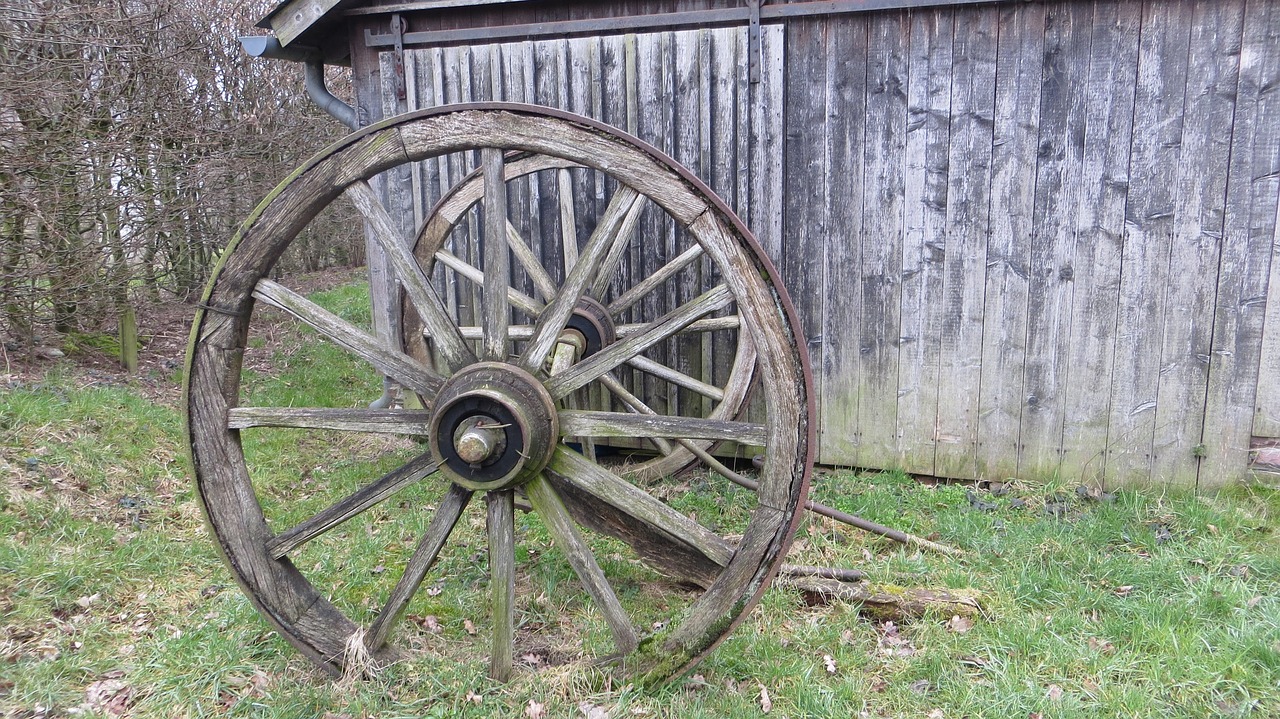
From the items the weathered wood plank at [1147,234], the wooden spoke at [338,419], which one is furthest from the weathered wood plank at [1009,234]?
the wooden spoke at [338,419]

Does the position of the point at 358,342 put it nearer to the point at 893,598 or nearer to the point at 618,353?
the point at 618,353

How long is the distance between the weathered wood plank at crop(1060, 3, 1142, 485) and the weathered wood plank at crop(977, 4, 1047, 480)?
26cm

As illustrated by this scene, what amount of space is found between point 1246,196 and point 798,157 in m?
2.34

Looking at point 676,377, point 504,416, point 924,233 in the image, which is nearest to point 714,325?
point 676,377

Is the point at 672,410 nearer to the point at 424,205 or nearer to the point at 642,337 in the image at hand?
the point at 424,205

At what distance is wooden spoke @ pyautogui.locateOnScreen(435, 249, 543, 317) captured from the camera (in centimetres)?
492

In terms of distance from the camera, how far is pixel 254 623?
11.5 ft

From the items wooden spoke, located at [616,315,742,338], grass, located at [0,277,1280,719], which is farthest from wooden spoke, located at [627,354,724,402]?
grass, located at [0,277,1280,719]

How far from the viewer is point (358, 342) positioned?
10.3 ft

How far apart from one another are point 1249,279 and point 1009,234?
1.20 metres

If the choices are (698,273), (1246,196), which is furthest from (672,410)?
(1246,196)

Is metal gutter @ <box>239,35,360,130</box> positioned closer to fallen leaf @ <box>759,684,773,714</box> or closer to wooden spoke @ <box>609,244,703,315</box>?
wooden spoke @ <box>609,244,703,315</box>

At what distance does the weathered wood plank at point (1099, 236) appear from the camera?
4422 mm

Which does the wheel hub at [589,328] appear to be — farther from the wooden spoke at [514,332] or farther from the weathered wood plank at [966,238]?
the weathered wood plank at [966,238]
